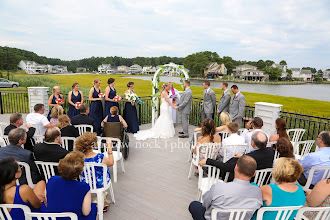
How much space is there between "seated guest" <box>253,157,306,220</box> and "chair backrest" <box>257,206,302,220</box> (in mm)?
52

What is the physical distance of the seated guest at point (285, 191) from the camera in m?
2.02

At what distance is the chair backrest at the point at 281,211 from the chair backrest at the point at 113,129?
12.3ft

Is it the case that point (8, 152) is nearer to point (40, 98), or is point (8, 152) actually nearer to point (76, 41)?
point (40, 98)

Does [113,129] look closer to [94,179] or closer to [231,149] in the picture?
[94,179]

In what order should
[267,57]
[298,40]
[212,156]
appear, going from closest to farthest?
[212,156]
[298,40]
[267,57]

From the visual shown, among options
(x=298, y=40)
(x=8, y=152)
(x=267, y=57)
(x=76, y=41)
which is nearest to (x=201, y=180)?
(x=8, y=152)

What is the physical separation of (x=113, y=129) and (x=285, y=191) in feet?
12.9

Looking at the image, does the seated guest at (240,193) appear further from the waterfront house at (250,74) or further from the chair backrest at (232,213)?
the waterfront house at (250,74)

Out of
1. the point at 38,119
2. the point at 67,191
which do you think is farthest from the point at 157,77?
the point at 67,191

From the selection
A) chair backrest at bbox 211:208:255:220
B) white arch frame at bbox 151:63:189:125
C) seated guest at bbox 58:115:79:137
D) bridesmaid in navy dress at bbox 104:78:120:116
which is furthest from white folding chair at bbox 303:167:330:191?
white arch frame at bbox 151:63:189:125

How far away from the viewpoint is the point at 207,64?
8912 centimetres

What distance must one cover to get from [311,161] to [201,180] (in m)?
1.55

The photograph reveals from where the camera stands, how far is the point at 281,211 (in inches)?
78.5

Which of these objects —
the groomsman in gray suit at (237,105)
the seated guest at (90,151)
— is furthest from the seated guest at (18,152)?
the groomsman in gray suit at (237,105)
